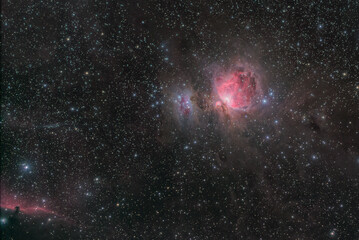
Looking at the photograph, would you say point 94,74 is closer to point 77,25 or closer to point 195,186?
point 77,25

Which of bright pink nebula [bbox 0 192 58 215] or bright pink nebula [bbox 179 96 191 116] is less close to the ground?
bright pink nebula [bbox 179 96 191 116]

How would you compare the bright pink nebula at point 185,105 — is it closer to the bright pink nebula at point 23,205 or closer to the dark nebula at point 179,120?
the dark nebula at point 179,120

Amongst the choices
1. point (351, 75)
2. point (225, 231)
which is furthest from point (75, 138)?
point (351, 75)

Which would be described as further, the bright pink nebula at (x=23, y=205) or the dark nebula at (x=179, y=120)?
the bright pink nebula at (x=23, y=205)

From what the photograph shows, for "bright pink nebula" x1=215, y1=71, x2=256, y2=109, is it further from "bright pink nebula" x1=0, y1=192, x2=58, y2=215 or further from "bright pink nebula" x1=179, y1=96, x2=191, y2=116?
"bright pink nebula" x1=0, y1=192, x2=58, y2=215

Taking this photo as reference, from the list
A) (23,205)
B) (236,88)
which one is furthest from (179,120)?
(23,205)

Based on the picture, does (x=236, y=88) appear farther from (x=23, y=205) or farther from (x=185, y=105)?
(x=23, y=205)

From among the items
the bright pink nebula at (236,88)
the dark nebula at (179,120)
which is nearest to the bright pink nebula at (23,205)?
the dark nebula at (179,120)

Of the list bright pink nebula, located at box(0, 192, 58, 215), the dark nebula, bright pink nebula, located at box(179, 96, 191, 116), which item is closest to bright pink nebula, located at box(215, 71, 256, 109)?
the dark nebula
